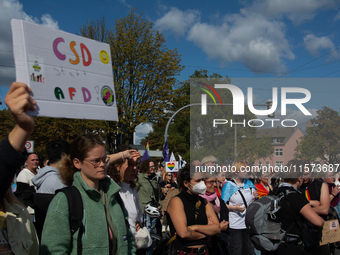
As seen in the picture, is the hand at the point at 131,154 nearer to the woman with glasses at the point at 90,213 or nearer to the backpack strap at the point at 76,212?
the woman with glasses at the point at 90,213

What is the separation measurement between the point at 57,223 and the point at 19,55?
46.1 inches

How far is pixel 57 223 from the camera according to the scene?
2176mm

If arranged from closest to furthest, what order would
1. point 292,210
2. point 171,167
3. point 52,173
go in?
point 52,173, point 292,210, point 171,167

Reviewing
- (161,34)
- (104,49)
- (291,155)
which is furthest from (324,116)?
(161,34)

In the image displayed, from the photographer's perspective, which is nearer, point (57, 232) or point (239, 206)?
point (57, 232)

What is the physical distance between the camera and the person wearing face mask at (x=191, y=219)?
373cm

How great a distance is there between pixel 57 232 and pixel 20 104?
107 cm

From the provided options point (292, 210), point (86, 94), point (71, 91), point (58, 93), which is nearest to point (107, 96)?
point (86, 94)

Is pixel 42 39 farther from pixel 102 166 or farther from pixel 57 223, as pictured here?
pixel 57 223

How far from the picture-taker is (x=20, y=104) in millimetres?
1513

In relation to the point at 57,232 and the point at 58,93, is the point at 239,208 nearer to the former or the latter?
the point at 57,232

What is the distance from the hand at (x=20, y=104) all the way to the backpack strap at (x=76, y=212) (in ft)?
2.97

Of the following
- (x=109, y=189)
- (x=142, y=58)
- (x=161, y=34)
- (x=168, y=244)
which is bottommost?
(x=168, y=244)

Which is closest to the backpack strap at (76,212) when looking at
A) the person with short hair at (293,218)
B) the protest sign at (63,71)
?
the protest sign at (63,71)
